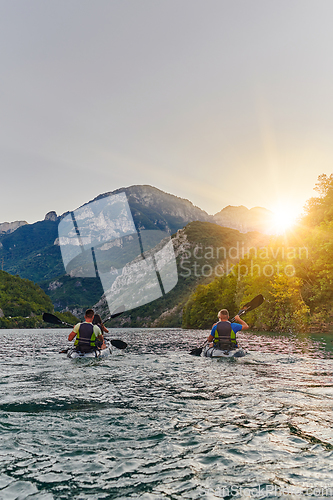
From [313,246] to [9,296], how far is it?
14261cm

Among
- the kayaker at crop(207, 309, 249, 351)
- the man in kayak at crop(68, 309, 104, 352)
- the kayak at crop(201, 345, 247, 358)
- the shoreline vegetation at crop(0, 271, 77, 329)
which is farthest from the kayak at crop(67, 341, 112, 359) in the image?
the shoreline vegetation at crop(0, 271, 77, 329)

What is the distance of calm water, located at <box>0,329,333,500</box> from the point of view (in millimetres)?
4520

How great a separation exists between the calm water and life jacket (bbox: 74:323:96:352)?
213 inches

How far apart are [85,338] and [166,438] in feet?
40.2

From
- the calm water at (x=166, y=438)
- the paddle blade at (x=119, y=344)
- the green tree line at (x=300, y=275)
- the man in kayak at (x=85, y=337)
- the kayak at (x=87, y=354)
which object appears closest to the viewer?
the calm water at (x=166, y=438)

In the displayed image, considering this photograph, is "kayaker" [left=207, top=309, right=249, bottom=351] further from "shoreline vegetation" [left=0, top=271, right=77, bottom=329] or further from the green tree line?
"shoreline vegetation" [left=0, top=271, right=77, bottom=329]

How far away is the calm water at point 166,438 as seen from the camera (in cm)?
452

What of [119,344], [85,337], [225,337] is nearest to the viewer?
[85,337]

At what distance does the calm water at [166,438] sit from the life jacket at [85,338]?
5.42 metres

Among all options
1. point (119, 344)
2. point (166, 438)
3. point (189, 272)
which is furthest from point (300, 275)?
point (189, 272)

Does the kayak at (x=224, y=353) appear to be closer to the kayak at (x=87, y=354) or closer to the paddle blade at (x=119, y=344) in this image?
the kayak at (x=87, y=354)

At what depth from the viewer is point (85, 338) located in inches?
700

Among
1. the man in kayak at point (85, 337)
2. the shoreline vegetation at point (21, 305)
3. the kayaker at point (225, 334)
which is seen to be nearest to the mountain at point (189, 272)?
the shoreline vegetation at point (21, 305)

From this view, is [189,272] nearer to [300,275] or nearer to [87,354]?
[300,275]
